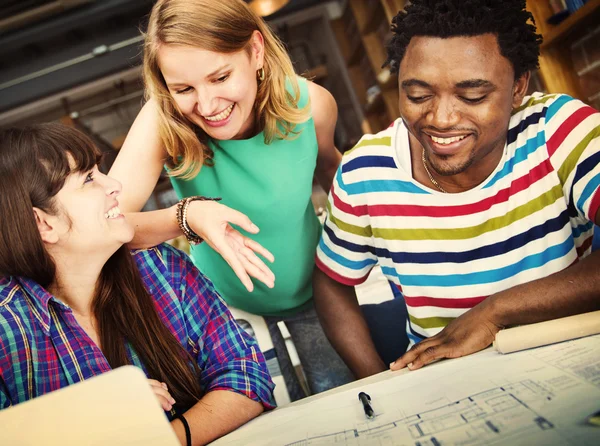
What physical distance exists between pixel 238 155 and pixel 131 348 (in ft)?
1.74

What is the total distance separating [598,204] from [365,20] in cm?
323

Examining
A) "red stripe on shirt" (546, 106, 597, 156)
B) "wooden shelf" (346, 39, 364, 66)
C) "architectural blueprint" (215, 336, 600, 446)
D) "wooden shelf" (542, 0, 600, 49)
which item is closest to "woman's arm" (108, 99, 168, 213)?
"architectural blueprint" (215, 336, 600, 446)

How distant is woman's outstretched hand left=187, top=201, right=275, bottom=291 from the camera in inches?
37.9

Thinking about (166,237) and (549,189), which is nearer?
(549,189)

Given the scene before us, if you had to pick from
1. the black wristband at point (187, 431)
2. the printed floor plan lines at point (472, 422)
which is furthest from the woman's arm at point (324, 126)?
the printed floor plan lines at point (472, 422)

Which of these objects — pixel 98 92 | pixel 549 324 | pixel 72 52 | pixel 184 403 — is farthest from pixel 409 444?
pixel 98 92

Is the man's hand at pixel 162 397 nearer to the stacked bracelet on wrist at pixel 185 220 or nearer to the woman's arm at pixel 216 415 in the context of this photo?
the woman's arm at pixel 216 415

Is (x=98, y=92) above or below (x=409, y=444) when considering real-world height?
above

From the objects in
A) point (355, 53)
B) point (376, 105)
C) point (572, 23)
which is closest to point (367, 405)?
point (572, 23)

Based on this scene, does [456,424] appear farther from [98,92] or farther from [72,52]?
[98,92]

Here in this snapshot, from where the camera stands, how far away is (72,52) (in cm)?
394

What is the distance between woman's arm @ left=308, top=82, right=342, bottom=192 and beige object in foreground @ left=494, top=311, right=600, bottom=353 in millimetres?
816

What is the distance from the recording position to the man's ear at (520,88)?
3.36ft

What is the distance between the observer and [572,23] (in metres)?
1.60
